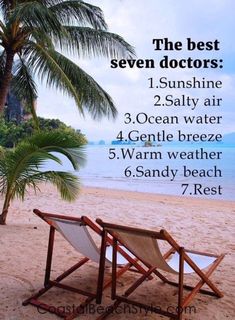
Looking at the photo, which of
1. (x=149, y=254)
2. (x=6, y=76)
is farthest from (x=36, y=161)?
(x=149, y=254)

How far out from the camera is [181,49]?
15.9 feet

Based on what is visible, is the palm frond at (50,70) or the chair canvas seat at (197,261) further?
the palm frond at (50,70)

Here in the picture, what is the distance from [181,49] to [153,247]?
3.36 metres

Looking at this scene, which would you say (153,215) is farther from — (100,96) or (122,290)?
(122,290)

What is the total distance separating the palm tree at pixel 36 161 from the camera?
4825 mm

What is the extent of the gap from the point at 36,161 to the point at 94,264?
194 centimetres

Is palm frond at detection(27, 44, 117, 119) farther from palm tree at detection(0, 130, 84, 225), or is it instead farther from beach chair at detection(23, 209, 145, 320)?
beach chair at detection(23, 209, 145, 320)

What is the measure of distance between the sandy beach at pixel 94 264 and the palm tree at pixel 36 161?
585mm

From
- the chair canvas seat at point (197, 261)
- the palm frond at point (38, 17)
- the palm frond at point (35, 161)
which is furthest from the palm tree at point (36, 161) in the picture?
the chair canvas seat at point (197, 261)

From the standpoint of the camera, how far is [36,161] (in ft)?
16.1

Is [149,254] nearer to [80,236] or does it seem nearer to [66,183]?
[80,236]

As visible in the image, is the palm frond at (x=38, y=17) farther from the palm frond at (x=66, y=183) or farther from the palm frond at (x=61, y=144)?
the palm frond at (x=66, y=183)

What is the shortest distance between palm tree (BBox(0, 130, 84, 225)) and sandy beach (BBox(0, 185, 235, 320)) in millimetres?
585

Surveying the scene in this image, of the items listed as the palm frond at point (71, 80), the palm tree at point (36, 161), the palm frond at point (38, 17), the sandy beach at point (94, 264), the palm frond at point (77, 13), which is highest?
the palm frond at point (77, 13)
